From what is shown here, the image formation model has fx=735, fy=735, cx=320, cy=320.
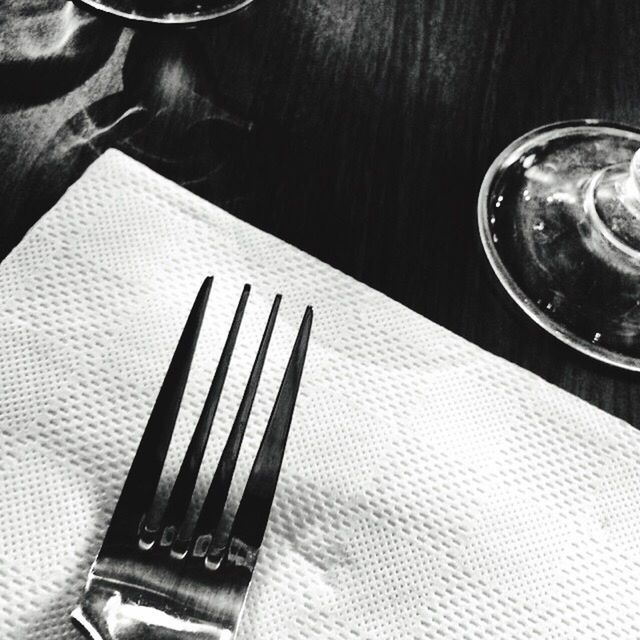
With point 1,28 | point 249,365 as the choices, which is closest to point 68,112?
point 1,28

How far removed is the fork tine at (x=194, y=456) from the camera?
10.4 inches

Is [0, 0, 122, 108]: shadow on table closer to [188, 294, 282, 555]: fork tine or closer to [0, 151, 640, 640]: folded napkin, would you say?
[0, 151, 640, 640]: folded napkin

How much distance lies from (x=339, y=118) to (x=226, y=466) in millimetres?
235

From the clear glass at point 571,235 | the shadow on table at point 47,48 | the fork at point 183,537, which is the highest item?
the clear glass at point 571,235

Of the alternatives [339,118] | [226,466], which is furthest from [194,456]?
[339,118]

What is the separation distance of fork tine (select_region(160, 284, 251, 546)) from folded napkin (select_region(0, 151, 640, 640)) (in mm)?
18

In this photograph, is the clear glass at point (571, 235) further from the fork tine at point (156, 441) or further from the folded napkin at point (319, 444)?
the fork tine at point (156, 441)

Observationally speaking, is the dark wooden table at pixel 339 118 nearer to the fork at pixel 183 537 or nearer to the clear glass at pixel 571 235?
the clear glass at pixel 571 235

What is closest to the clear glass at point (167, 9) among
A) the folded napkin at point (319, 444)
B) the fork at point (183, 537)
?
the folded napkin at point (319, 444)

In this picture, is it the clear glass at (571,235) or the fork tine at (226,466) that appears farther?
the clear glass at (571,235)

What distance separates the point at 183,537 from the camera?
10.3 inches

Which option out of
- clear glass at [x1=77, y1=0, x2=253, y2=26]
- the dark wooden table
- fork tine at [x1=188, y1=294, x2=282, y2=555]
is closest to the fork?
fork tine at [x1=188, y1=294, x2=282, y2=555]

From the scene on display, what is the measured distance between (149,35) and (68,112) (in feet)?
0.25

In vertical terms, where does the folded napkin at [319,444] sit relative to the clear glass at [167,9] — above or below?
below
